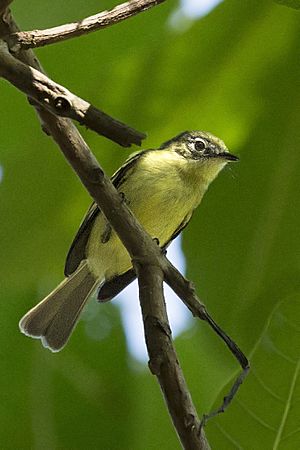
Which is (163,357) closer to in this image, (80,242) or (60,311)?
(80,242)

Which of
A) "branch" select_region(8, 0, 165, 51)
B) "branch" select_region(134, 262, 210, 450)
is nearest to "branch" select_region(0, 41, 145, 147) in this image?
"branch" select_region(8, 0, 165, 51)

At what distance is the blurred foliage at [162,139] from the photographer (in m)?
2.40

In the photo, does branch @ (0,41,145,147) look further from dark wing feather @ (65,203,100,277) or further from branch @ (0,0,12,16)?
dark wing feather @ (65,203,100,277)

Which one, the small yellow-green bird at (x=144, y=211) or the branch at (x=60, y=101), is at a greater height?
the small yellow-green bird at (x=144, y=211)

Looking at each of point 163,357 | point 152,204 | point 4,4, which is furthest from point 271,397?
point 152,204

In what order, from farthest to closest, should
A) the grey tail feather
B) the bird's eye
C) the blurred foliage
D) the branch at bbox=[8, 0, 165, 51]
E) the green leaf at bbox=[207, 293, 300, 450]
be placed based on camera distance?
the bird's eye → the grey tail feather → the blurred foliage → the green leaf at bbox=[207, 293, 300, 450] → the branch at bbox=[8, 0, 165, 51]

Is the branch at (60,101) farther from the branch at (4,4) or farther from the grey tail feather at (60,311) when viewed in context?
the grey tail feather at (60,311)

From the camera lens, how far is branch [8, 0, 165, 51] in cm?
166

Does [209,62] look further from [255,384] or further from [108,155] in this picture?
[255,384]

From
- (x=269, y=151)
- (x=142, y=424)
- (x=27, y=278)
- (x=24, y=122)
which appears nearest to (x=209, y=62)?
(x=269, y=151)

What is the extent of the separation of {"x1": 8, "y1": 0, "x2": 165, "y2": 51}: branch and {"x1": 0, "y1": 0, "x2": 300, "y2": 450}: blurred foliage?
690 mm

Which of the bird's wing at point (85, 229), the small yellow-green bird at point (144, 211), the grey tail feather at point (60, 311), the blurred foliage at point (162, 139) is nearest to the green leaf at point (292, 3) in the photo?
the blurred foliage at point (162, 139)

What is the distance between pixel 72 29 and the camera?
1.71m

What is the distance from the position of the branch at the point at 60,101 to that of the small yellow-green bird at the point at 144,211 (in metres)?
1.81
